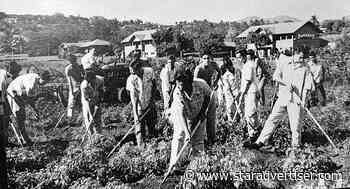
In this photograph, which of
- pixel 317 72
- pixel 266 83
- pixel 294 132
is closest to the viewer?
pixel 294 132

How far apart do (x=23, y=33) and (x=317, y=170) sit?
4099 millimetres

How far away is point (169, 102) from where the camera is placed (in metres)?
5.11

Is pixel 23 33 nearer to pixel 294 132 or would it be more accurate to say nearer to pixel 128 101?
pixel 128 101

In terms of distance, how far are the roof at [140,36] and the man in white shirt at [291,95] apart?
195 cm

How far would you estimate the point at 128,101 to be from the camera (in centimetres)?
572

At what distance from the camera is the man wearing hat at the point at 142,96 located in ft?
17.3

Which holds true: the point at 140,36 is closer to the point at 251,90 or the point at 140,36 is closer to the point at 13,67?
the point at 13,67

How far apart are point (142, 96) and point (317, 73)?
105 inches

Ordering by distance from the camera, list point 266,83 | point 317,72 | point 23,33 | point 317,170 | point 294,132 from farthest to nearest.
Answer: point 266,83
point 317,72
point 294,132
point 23,33
point 317,170

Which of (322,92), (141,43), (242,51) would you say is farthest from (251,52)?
(141,43)

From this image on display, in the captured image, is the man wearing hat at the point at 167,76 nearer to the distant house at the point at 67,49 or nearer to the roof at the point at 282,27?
the roof at the point at 282,27

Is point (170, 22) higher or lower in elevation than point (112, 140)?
higher

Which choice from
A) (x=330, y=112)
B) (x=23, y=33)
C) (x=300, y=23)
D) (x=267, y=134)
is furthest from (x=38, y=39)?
(x=330, y=112)

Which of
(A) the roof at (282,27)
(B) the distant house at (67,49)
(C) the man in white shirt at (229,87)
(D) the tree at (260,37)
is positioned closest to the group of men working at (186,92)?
(B) the distant house at (67,49)
